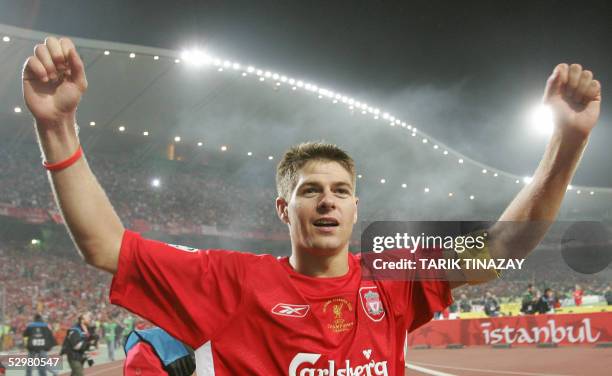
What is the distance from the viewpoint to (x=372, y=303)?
2.38 meters

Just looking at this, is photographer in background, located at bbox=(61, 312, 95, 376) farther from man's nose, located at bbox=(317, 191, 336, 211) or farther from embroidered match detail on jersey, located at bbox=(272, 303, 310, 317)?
man's nose, located at bbox=(317, 191, 336, 211)

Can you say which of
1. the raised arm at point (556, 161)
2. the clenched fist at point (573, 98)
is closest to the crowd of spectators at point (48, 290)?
the raised arm at point (556, 161)

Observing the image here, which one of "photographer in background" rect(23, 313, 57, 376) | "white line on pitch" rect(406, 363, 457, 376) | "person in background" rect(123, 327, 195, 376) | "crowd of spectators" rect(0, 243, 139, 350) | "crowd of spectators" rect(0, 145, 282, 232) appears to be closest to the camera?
"person in background" rect(123, 327, 195, 376)

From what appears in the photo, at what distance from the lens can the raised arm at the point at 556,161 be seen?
2.06 m

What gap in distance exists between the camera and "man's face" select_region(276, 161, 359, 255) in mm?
2295

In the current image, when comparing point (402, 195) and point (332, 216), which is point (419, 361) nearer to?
point (332, 216)

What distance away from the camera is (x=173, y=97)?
3088cm

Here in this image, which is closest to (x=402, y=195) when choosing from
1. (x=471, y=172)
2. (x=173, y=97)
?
(x=471, y=172)

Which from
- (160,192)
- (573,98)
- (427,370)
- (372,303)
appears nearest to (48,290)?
(160,192)

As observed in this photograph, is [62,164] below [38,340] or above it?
below

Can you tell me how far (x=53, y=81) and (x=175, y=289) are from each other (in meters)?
0.83

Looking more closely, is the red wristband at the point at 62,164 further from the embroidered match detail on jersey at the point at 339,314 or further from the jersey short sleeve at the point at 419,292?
the jersey short sleeve at the point at 419,292

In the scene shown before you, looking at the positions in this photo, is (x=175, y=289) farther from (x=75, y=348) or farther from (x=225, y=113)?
(x=225, y=113)

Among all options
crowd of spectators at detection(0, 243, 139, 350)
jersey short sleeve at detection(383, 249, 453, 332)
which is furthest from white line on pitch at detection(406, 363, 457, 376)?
crowd of spectators at detection(0, 243, 139, 350)
